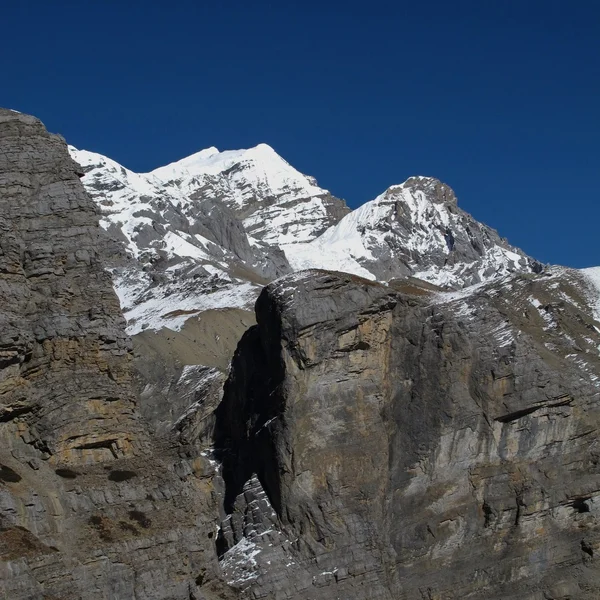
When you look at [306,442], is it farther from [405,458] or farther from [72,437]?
[72,437]

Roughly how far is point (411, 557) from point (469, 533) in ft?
11.2

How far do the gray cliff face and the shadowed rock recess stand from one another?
0.10 metres

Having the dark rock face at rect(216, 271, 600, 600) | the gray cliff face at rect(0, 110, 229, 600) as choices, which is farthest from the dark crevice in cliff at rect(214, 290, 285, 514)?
the gray cliff face at rect(0, 110, 229, 600)

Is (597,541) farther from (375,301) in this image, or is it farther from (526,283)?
(526,283)

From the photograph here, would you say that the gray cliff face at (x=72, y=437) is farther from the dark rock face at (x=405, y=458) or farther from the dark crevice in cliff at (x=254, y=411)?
the dark rock face at (x=405, y=458)

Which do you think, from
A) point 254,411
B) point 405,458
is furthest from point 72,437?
point 405,458

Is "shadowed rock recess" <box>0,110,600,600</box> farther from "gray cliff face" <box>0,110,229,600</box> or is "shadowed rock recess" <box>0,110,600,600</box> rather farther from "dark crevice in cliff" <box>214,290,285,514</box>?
"dark crevice in cliff" <box>214,290,285,514</box>

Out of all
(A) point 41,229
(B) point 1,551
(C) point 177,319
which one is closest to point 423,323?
(A) point 41,229

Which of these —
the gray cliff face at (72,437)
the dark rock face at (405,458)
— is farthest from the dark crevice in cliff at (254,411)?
the gray cliff face at (72,437)

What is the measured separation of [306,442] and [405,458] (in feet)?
17.5

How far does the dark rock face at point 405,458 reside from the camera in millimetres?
70562

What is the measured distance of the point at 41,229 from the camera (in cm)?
6844

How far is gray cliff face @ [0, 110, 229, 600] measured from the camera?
183ft

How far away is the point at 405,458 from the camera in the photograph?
242 feet
